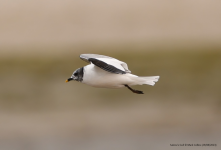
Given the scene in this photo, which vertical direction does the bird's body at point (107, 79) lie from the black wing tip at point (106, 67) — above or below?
below

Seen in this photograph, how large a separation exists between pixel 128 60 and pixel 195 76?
48.5 inches

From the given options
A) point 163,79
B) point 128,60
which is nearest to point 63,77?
point 128,60

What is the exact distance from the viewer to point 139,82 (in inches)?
173

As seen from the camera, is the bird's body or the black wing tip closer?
the black wing tip

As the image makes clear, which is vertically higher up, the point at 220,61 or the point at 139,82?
the point at 220,61

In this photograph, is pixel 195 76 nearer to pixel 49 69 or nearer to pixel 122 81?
pixel 49 69

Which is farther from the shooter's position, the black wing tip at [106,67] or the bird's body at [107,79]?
the bird's body at [107,79]

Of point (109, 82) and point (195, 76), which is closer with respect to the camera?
point (109, 82)

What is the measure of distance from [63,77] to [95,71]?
14.5 feet

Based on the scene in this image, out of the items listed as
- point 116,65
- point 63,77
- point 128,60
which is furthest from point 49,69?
point 116,65

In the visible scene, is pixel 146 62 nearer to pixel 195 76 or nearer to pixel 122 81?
pixel 195 76

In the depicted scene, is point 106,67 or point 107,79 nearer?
A: point 106,67

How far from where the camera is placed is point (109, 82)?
434 cm

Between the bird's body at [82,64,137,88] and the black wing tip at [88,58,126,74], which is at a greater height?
the black wing tip at [88,58,126,74]
